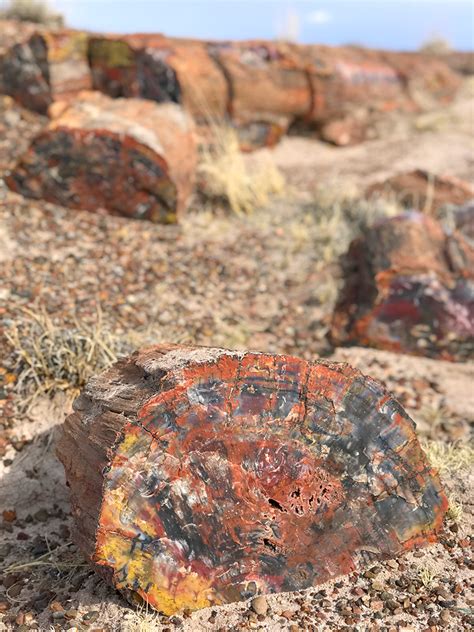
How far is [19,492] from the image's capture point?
10.8 feet

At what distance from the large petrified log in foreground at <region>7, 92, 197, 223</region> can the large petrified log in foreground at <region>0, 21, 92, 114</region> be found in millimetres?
972

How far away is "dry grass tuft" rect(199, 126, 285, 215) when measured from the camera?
641 cm

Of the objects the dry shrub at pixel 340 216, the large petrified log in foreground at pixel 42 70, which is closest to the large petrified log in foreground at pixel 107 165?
the large petrified log in foreground at pixel 42 70

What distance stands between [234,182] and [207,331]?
2.14 metres

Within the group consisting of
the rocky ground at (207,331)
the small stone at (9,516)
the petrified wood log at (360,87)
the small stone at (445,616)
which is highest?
the petrified wood log at (360,87)

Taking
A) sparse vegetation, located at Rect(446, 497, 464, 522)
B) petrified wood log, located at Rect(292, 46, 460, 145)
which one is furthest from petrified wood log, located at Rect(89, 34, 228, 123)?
sparse vegetation, located at Rect(446, 497, 464, 522)

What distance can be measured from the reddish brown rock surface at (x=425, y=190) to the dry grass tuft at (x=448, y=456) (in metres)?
3.14

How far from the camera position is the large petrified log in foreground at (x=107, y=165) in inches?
217

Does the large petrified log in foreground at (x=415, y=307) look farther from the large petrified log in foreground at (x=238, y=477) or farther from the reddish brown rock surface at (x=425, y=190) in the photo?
the large petrified log in foreground at (x=238, y=477)

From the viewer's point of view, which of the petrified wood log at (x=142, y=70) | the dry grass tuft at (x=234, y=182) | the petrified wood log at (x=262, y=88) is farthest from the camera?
the petrified wood log at (x=262, y=88)

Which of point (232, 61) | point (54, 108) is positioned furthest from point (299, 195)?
point (54, 108)

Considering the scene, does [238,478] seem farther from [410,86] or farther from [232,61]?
[410,86]

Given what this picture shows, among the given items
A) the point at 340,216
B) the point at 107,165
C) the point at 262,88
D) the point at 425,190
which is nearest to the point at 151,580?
the point at 107,165

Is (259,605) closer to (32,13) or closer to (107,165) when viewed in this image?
(107,165)
